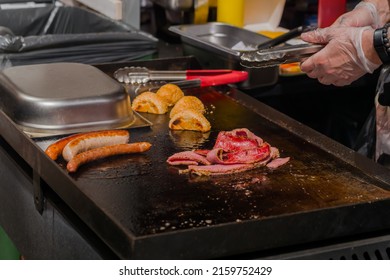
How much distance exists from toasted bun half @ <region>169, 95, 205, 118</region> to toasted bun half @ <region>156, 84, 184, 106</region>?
6cm

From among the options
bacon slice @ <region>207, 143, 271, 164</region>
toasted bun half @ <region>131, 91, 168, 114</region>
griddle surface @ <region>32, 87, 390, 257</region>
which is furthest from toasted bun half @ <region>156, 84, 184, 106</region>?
bacon slice @ <region>207, 143, 271, 164</region>

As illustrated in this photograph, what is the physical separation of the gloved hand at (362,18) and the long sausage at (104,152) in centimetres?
93

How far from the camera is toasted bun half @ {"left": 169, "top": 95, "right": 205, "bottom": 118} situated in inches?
99.5

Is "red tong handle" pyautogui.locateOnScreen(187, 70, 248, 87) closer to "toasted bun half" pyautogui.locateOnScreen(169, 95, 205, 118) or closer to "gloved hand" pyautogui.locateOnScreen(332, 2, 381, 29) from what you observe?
"toasted bun half" pyautogui.locateOnScreen(169, 95, 205, 118)

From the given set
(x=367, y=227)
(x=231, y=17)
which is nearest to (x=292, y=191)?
(x=367, y=227)

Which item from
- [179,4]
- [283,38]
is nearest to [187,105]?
[283,38]

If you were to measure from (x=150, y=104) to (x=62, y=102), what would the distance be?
1.21ft

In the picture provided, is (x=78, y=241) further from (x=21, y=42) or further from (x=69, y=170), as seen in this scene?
(x=21, y=42)

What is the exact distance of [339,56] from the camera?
2467 millimetres

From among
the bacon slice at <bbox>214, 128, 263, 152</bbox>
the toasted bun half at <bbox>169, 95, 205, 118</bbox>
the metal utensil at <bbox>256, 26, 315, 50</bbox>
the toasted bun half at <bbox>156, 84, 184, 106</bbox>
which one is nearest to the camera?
the bacon slice at <bbox>214, 128, 263, 152</bbox>

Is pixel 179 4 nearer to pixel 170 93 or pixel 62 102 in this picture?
pixel 170 93

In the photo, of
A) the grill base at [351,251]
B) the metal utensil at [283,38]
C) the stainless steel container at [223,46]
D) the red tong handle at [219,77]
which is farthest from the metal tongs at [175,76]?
the grill base at [351,251]

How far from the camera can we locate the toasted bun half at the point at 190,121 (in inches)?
95.0

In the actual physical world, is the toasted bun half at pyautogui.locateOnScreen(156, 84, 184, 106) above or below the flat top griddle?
above
